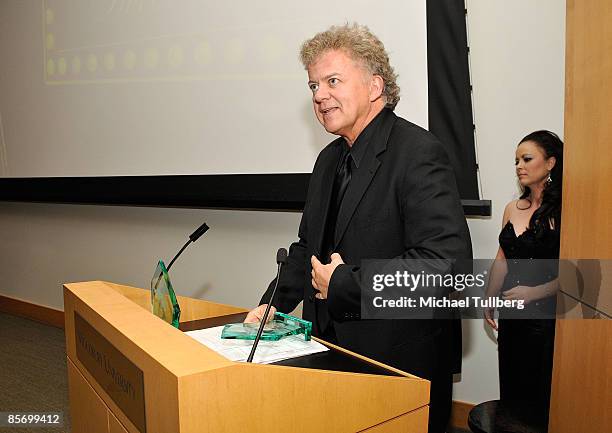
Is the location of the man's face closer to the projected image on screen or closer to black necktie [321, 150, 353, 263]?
black necktie [321, 150, 353, 263]

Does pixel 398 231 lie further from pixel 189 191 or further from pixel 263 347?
pixel 189 191

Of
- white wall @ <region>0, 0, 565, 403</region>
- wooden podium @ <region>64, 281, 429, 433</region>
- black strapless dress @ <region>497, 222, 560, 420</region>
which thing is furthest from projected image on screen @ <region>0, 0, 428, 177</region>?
wooden podium @ <region>64, 281, 429, 433</region>

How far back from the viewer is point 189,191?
3572 mm

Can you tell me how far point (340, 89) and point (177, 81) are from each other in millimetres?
2187

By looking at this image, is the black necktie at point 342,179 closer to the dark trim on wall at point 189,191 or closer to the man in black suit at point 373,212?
the man in black suit at point 373,212

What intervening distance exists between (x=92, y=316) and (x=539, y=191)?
5.33ft

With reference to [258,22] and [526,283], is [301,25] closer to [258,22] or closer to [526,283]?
[258,22]

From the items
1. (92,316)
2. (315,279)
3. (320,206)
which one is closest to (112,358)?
(92,316)

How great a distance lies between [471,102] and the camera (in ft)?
8.38

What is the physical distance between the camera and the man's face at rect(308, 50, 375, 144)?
5.58 ft

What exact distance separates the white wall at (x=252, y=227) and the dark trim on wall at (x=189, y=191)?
0.18 m

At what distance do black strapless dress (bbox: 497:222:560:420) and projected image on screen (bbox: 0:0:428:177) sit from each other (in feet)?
2.68

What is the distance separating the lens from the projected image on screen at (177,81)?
9.81 ft

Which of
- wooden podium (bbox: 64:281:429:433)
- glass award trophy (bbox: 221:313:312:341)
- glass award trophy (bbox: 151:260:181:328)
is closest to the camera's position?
wooden podium (bbox: 64:281:429:433)
